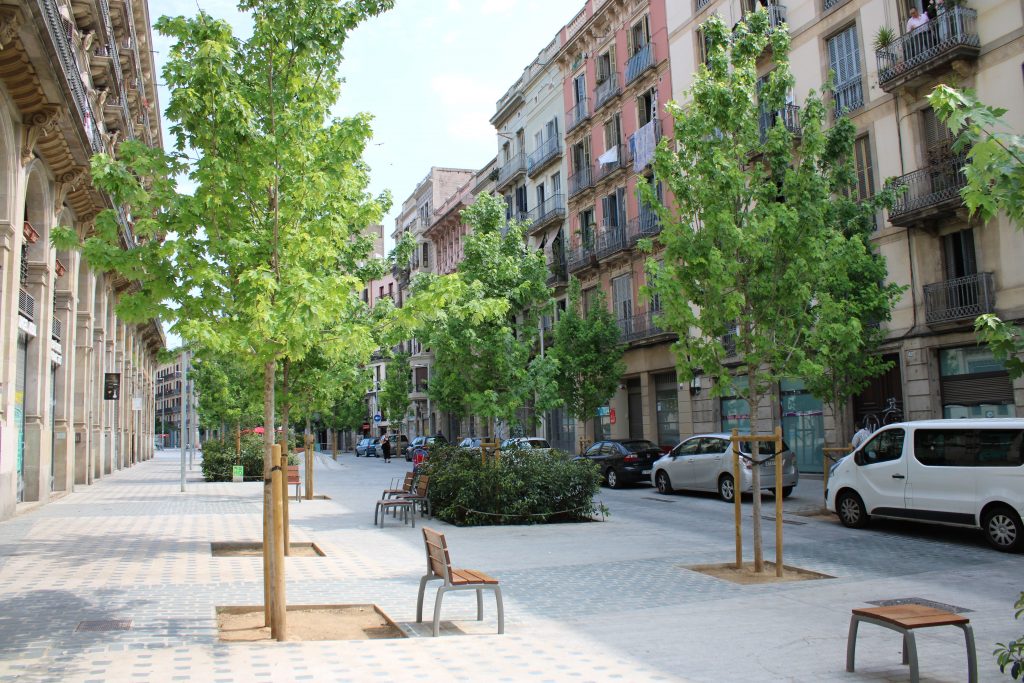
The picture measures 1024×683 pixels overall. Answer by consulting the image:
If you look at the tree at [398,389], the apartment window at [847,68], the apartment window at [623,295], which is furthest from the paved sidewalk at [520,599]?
the tree at [398,389]

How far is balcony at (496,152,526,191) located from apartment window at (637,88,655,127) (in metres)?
12.6

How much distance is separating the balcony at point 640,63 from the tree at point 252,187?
28.1 m

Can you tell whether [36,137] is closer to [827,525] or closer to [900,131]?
[827,525]

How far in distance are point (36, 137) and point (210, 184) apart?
11118mm

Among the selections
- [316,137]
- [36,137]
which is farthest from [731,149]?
[36,137]

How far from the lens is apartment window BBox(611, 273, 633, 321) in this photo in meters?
37.0

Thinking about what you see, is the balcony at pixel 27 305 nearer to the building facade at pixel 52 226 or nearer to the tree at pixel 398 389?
the building facade at pixel 52 226

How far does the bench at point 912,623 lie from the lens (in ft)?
19.1

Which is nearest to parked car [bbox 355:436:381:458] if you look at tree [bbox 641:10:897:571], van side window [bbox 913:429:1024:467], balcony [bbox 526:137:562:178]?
balcony [bbox 526:137:562:178]

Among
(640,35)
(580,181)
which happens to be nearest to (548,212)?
(580,181)

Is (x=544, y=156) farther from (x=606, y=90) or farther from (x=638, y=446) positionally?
(x=638, y=446)

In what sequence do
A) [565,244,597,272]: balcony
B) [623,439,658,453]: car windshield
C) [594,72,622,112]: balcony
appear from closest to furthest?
[623,439,658,453]: car windshield, [594,72,622,112]: balcony, [565,244,597,272]: balcony

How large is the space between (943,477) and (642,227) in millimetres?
22952

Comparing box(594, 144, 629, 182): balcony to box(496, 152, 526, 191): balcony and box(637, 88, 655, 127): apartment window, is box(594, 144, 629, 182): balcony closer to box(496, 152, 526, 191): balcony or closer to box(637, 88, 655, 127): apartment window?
box(637, 88, 655, 127): apartment window
